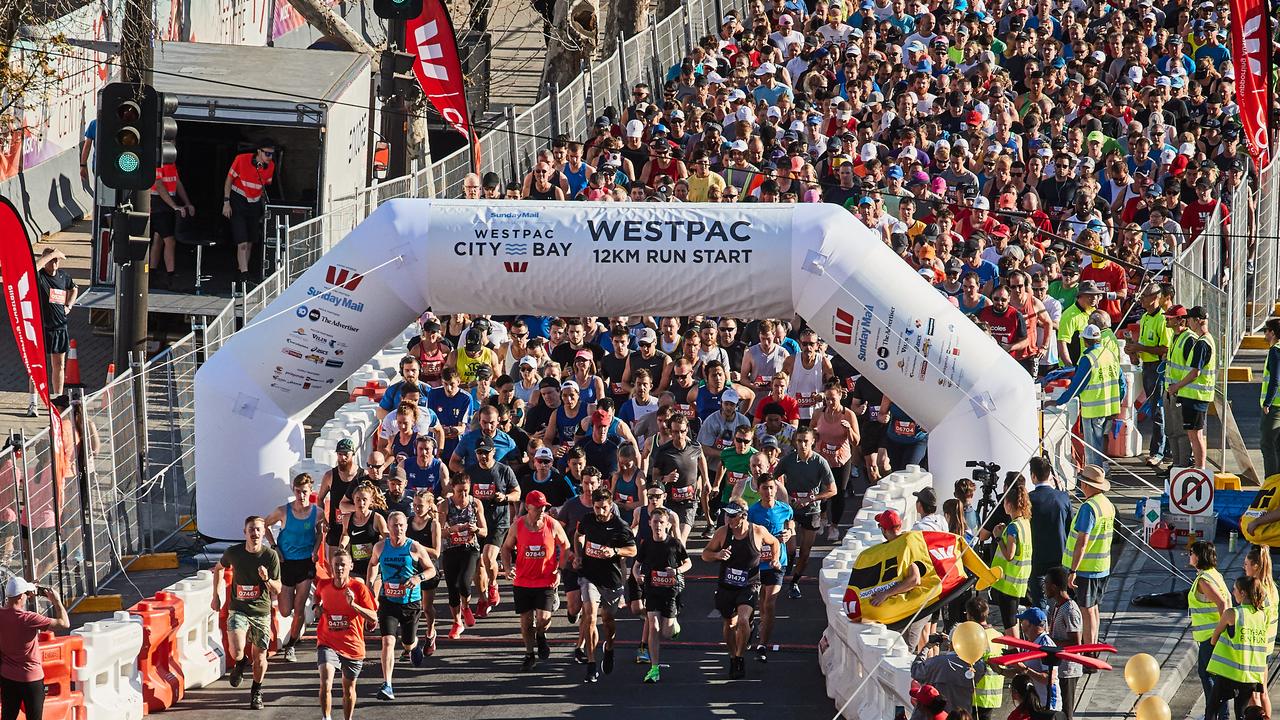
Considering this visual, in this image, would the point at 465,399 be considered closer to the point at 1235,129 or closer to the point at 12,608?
the point at 12,608

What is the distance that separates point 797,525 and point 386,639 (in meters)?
3.71

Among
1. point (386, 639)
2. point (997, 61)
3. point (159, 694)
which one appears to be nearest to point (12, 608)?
point (159, 694)

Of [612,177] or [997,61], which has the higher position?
[997,61]

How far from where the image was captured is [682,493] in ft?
53.1

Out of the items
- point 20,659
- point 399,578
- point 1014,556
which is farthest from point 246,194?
point 1014,556

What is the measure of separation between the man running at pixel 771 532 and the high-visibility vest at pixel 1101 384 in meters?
3.54

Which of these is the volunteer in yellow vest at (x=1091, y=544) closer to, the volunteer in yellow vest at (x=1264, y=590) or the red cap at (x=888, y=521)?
the red cap at (x=888, y=521)

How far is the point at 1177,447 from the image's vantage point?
1794cm

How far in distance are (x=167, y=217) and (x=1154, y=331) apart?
11.0 metres

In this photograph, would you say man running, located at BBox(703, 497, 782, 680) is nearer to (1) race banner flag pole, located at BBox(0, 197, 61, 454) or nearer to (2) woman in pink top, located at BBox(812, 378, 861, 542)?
(2) woman in pink top, located at BBox(812, 378, 861, 542)

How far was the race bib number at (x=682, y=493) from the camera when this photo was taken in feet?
53.1

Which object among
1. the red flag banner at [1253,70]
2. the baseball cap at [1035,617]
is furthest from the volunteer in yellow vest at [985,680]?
the red flag banner at [1253,70]

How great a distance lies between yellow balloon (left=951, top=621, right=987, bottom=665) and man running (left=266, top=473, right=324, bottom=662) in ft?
18.5

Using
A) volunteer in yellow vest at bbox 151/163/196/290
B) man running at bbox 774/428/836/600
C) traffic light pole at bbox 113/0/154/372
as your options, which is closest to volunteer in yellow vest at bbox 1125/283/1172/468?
man running at bbox 774/428/836/600
